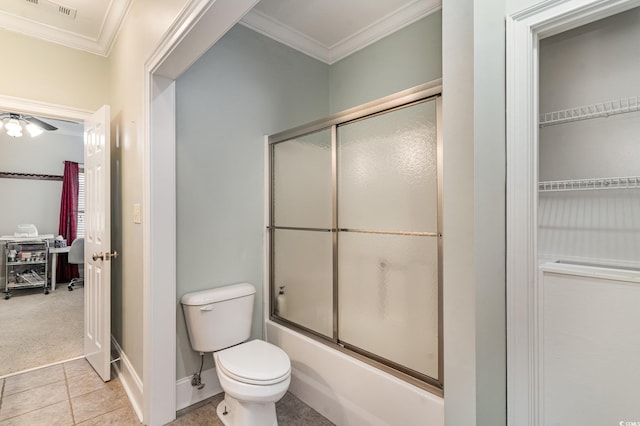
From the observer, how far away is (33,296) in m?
4.47

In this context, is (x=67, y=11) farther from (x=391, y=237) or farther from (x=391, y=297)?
(x=391, y=297)

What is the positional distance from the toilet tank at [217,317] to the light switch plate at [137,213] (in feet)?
1.85

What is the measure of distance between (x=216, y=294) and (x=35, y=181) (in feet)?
17.2

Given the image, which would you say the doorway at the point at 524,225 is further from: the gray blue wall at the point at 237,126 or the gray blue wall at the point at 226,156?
the gray blue wall at the point at 226,156

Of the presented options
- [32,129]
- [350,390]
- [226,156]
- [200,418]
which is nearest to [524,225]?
[350,390]

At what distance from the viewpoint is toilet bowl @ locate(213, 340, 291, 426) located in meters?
1.54

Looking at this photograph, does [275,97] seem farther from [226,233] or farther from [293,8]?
[226,233]

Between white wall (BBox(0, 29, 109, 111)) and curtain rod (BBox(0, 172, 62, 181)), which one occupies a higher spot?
white wall (BBox(0, 29, 109, 111))

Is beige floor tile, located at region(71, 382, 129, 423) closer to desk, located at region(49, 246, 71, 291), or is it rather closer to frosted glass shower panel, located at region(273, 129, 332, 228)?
frosted glass shower panel, located at region(273, 129, 332, 228)

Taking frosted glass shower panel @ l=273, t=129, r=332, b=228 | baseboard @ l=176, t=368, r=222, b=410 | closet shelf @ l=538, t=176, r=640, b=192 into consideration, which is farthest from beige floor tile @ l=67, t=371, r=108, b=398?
closet shelf @ l=538, t=176, r=640, b=192

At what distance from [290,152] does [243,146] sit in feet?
1.17

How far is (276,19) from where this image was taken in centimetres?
246

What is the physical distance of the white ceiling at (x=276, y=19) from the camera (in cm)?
218

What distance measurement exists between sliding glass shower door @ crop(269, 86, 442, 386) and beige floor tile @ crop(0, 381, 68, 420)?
1515 millimetres
